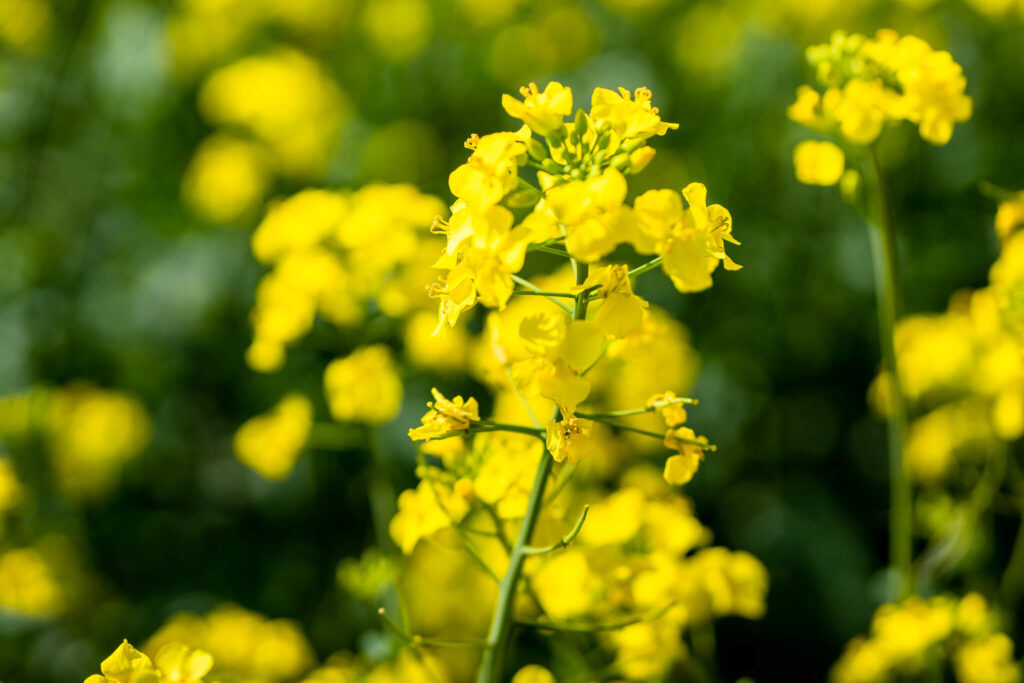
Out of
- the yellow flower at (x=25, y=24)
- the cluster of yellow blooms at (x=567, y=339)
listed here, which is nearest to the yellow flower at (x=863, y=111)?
the cluster of yellow blooms at (x=567, y=339)

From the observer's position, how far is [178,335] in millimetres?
3758

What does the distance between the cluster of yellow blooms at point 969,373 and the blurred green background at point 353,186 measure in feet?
0.92

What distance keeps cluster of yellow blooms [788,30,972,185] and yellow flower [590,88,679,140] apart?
1.89ft

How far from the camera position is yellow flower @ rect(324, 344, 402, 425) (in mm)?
2008

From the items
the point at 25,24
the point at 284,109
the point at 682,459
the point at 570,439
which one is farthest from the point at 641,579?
the point at 25,24

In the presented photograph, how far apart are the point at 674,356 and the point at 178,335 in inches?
87.6

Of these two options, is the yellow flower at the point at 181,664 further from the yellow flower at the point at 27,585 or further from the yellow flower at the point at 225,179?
the yellow flower at the point at 225,179

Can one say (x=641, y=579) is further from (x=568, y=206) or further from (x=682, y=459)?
(x=568, y=206)

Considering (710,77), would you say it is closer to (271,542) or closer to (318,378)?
(318,378)

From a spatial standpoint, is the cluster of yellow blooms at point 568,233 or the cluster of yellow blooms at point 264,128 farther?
the cluster of yellow blooms at point 264,128

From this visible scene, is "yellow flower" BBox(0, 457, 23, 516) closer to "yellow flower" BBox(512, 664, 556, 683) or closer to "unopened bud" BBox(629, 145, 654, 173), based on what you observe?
"yellow flower" BBox(512, 664, 556, 683)

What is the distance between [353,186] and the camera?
433 centimetres

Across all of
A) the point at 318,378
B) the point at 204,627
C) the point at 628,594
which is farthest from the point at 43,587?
the point at 628,594

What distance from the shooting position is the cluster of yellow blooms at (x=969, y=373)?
1.99m
